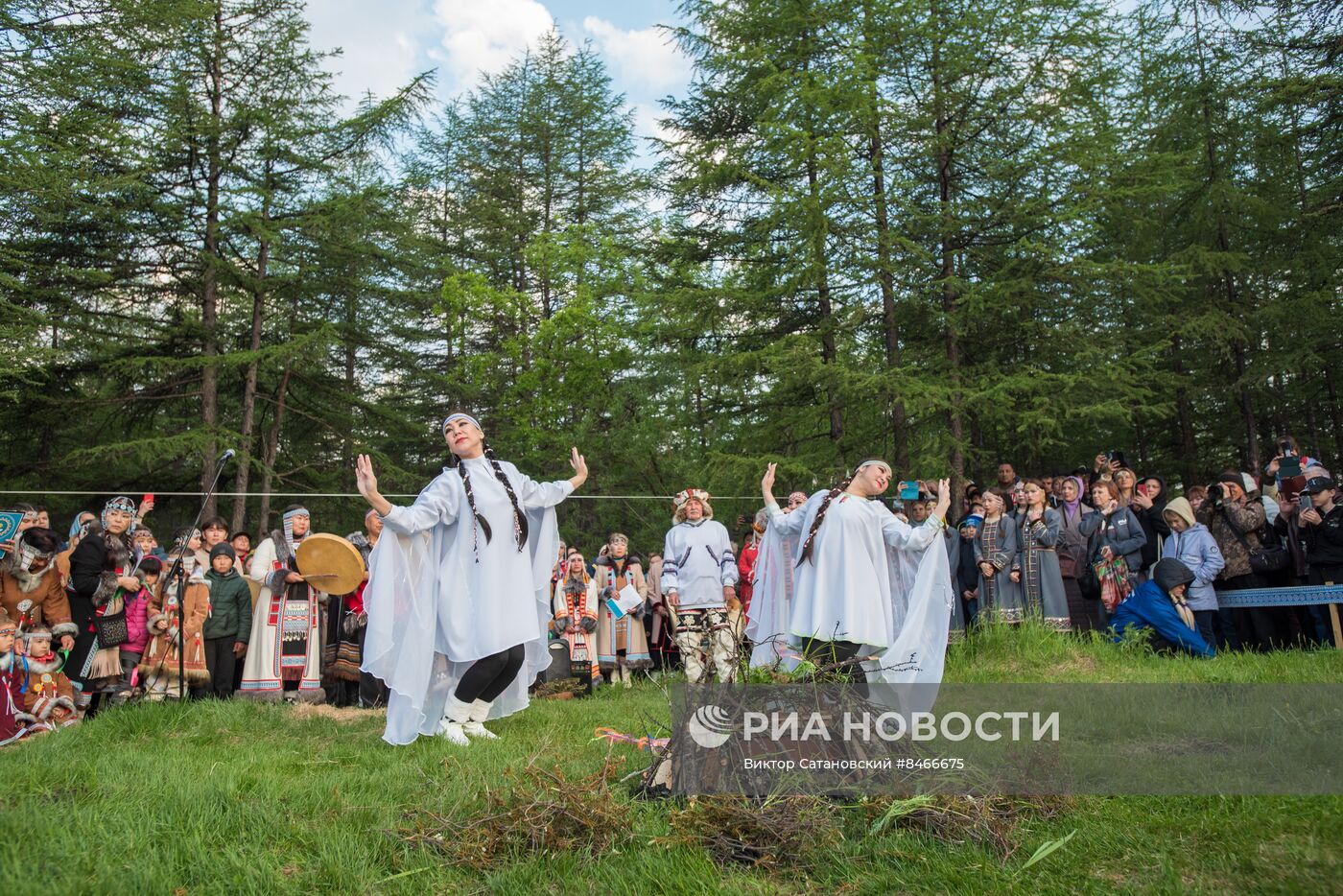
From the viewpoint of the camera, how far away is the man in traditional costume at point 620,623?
11766 mm

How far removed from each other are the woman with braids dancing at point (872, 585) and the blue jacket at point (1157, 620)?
3084 millimetres

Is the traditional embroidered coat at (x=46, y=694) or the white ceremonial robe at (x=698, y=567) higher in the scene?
the white ceremonial robe at (x=698, y=567)

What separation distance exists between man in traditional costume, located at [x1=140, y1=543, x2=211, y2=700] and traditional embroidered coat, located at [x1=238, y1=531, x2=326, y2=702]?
1.55 ft

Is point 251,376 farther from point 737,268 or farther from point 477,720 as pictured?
point 477,720

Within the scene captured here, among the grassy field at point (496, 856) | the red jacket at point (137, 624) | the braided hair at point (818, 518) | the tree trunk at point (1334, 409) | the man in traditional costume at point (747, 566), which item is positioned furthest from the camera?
the tree trunk at point (1334, 409)

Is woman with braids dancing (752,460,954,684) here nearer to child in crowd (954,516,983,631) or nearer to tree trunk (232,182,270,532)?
child in crowd (954,516,983,631)

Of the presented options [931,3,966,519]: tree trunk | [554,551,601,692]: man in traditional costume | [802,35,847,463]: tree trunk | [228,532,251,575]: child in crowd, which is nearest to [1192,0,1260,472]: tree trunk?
[931,3,966,519]: tree trunk

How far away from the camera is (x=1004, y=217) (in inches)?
592

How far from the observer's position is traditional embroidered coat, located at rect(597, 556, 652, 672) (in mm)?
11773

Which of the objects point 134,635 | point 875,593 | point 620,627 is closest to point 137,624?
point 134,635

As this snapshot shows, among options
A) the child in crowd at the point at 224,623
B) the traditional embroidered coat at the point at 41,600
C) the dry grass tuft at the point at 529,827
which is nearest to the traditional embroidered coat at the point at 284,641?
the child in crowd at the point at 224,623

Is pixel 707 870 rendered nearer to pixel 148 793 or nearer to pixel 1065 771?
pixel 1065 771

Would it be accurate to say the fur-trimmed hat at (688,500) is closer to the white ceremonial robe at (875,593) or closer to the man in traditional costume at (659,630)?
the man in traditional costume at (659,630)

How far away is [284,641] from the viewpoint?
984cm
